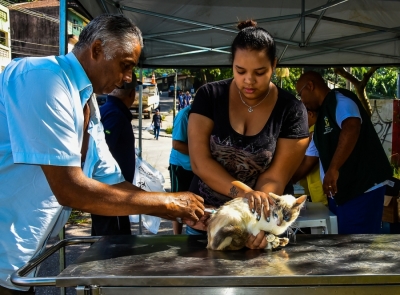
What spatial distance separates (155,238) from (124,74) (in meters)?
0.81

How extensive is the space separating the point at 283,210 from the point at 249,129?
574 millimetres

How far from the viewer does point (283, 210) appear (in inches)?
81.5

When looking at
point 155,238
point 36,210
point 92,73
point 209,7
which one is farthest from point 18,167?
point 209,7

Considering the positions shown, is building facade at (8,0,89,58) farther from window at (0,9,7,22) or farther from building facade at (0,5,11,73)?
window at (0,9,7,22)

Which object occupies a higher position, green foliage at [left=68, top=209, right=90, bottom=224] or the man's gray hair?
the man's gray hair

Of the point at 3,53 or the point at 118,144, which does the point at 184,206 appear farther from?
the point at 3,53

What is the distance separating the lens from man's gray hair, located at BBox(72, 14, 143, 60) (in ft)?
6.31

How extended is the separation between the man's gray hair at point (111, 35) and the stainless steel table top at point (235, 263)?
846 millimetres

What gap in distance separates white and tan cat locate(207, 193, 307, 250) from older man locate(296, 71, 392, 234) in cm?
176

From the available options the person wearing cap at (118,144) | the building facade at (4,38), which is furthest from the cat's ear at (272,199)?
the building facade at (4,38)

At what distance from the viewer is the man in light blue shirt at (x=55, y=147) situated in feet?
5.42

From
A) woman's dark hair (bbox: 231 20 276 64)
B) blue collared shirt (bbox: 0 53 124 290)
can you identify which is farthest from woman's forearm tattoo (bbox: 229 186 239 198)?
blue collared shirt (bbox: 0 53 124 290)

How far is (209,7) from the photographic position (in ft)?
17.1

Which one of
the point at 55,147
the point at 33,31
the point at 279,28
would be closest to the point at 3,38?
the point at 33,31
